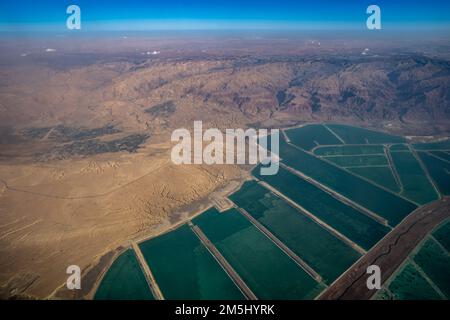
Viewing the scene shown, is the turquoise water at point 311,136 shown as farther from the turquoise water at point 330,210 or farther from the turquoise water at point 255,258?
the turquoise water at point 255,258

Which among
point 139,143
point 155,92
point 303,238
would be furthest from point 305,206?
point 155,92

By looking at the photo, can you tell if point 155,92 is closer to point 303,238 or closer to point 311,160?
point 311,160

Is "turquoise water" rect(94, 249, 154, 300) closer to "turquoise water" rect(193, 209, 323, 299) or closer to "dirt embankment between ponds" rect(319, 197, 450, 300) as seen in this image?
"turquoise water" rect(193, 209, 323, 299)

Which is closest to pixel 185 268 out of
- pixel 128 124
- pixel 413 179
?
pixel 413 179

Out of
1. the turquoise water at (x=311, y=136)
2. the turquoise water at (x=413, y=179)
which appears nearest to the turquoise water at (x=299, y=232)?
the turquoise water at (x=413, y=179)

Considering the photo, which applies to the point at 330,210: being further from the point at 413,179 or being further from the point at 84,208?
the point at 84,208

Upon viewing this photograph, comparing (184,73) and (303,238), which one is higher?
(184,73)
